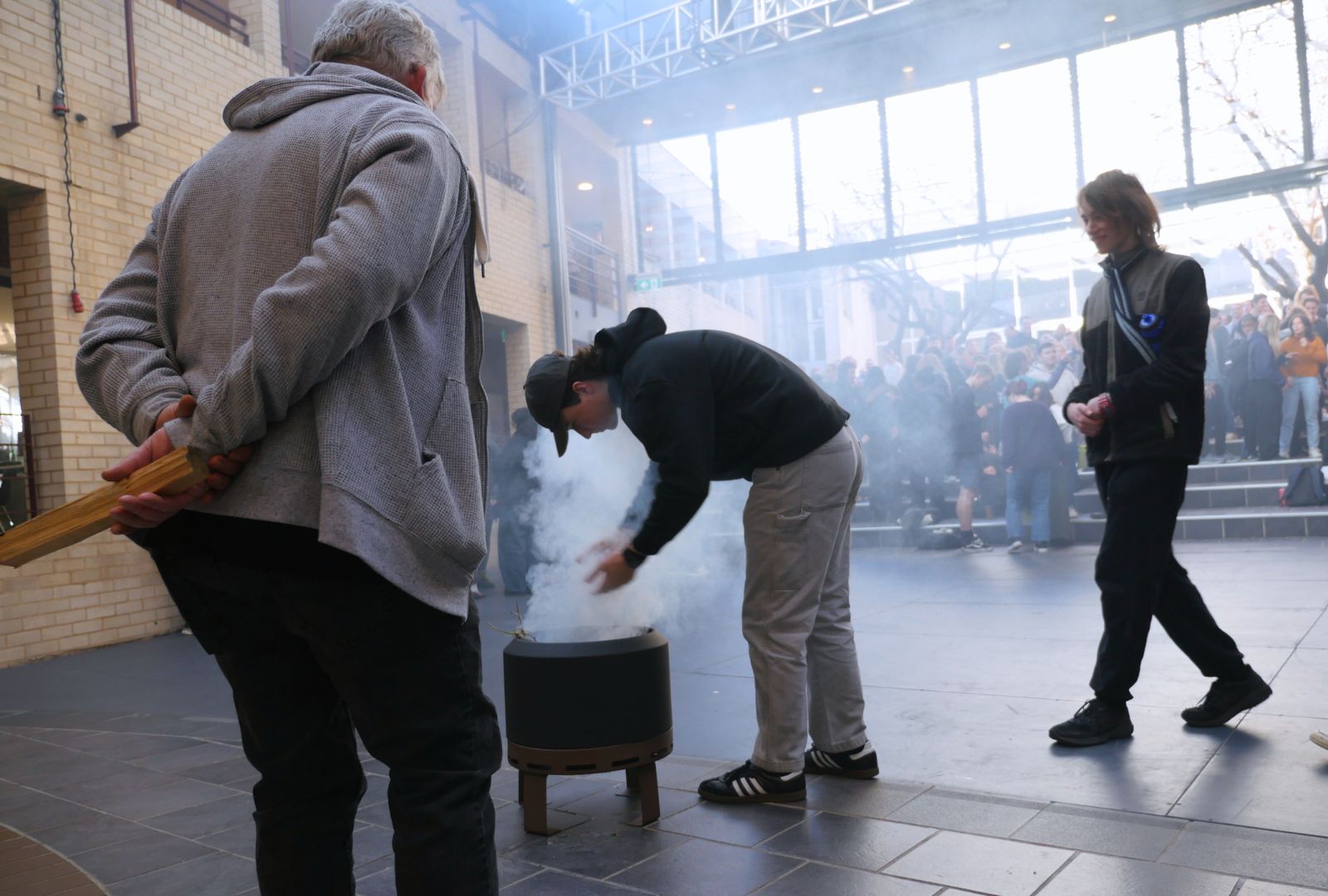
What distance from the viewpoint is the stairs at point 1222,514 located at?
372 inches

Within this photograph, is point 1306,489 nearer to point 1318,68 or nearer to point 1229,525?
point 1229,525

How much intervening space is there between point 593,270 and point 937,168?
556 cm

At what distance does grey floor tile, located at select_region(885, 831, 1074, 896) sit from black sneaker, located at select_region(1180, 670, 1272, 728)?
1360 mm

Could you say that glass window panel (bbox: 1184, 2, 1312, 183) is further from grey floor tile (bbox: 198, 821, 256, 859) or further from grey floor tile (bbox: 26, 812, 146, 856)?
grey floor tile (bbox: 26, 812, 146, 856)

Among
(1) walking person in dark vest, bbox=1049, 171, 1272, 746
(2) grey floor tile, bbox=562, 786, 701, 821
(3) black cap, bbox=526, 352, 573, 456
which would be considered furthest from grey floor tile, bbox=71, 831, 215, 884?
(1) walking person in dark vest, bbox=1049, 171, 1272, 746

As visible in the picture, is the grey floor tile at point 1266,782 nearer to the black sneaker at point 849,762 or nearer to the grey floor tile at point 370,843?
the black sneaker at point 849,762

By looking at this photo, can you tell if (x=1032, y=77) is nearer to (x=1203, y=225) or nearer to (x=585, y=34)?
(x=1203, y=225)

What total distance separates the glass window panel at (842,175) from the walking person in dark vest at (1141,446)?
12.2m

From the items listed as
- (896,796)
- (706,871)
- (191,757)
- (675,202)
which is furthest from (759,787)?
(675,202)

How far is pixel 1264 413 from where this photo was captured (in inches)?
452

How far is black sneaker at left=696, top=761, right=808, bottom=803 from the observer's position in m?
3.06

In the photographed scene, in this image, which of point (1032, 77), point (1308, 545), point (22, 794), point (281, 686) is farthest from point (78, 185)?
point (1032, 77)

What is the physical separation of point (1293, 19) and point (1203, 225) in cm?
279

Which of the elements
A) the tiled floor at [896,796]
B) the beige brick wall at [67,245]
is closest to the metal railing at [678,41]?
the beige brick wall at [67,245]
